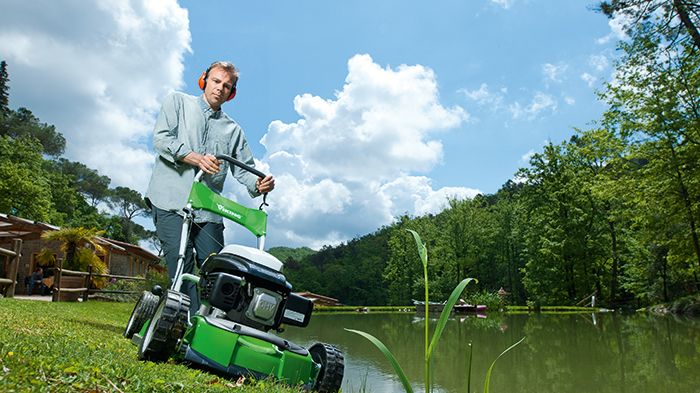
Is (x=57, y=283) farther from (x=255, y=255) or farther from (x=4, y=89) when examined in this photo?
(x=4, y=89)

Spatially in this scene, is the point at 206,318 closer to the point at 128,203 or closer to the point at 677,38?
the point at 677,38

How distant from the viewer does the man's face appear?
11.8ft

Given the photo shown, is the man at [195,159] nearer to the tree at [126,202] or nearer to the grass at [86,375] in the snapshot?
the grass at [86,375]

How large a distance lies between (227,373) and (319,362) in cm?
68

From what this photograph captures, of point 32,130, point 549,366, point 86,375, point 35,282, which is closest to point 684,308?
point 549,366

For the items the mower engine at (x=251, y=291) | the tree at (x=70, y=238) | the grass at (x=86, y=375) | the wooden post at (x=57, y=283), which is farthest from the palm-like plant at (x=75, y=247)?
the mower engine at (x=251, y=291)

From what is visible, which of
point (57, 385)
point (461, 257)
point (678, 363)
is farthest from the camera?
point (461, 257)

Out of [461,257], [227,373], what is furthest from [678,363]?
[461,257]

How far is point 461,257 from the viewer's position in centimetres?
4509

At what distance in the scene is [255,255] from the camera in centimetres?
271

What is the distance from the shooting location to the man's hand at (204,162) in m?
3.09

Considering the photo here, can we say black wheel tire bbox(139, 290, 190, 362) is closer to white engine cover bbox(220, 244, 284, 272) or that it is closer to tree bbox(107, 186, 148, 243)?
white engine cover bbox(220, 244, 284, 272)

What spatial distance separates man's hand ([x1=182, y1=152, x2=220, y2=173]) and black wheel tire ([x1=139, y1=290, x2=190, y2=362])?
2.64ft

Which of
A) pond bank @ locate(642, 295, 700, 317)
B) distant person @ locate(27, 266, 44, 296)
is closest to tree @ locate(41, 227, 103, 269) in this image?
distant person @ locate(27, 266, 44, 296)
